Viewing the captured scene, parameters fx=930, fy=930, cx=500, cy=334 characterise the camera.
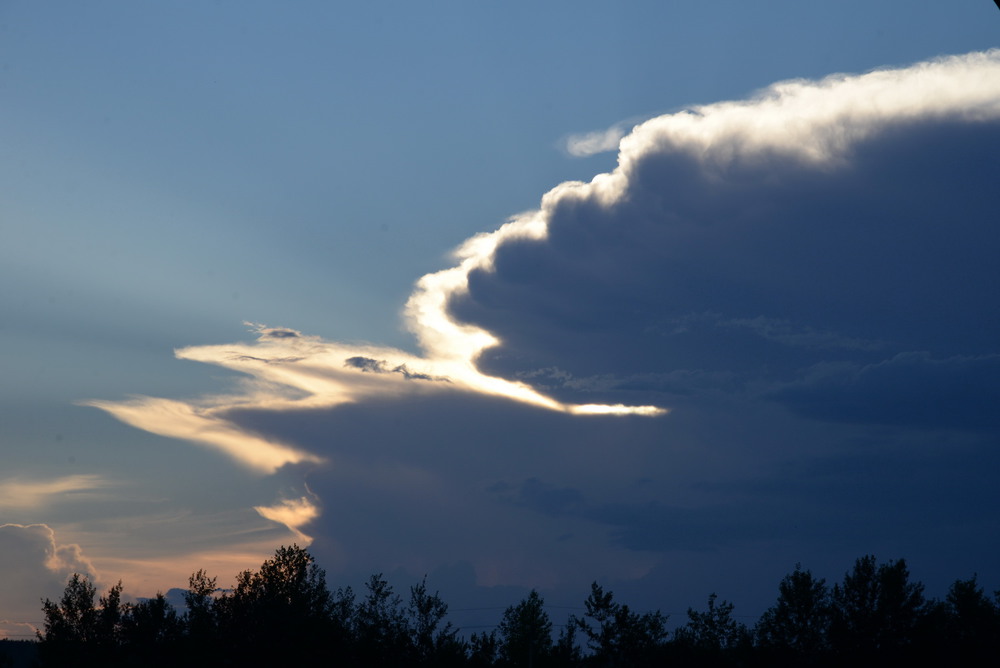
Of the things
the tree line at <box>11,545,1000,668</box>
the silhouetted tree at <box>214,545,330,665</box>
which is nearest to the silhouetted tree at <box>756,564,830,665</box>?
the tree line at <box>11,545,1000,668</box>

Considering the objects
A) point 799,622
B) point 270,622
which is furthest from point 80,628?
point 799,622

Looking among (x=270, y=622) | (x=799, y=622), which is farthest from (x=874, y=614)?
(x=270, y=622)

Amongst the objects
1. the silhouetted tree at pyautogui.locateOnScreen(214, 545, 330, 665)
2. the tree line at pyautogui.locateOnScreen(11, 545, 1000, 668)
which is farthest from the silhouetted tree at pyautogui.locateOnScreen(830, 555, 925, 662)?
→ the silhouetted tree at pyautogui.locateOnScreen(214, 545, 330, 665)

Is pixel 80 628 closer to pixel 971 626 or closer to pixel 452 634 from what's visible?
pixel 452 634

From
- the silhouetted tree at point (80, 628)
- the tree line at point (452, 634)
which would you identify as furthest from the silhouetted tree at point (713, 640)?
the silhouetted tree at point (80, 628)

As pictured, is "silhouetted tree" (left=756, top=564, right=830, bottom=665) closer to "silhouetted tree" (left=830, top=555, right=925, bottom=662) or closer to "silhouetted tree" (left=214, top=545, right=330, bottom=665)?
"silhouetted tree" (left=830, top=555, right=925, bottom=662)

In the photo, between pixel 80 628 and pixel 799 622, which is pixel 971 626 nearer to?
pixel 799 622

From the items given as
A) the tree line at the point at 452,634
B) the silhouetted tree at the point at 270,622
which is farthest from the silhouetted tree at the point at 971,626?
the silhouetted tree at the point at 270,622

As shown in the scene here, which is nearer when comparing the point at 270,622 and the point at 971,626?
the point at 270,622

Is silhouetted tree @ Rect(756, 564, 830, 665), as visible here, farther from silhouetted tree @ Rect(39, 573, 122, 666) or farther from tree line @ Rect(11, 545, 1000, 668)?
silhouetted tree @ Rect(39, 573, 122, 666)

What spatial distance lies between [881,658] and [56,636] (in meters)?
74.6

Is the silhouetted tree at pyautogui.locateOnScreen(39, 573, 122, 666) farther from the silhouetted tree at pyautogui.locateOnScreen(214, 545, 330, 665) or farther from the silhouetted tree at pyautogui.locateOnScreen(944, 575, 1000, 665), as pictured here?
the silhouetted tree at pyautogui.locateOnScreen(944, 575, 1000, 665)

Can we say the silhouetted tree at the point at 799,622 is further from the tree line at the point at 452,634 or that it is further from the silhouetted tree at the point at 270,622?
the silhouetted tree at the point at 270,622

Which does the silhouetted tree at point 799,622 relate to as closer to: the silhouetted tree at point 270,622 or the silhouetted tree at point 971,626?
the silhouetted tree at point 971,626
